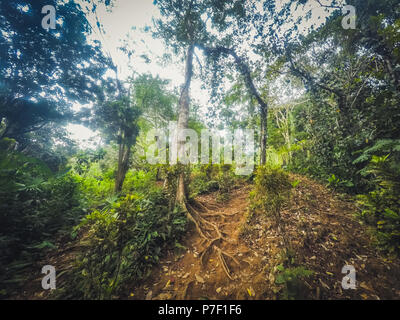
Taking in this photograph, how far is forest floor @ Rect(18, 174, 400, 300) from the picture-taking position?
6.93 feet

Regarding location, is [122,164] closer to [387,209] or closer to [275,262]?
[275,262]

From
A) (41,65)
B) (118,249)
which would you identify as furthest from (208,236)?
(41,65)

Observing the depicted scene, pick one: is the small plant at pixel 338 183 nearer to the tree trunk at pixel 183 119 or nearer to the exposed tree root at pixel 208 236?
the exposed tree root at pixel 208 236

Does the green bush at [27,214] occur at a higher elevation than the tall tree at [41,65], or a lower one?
lower

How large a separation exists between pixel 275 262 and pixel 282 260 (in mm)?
139

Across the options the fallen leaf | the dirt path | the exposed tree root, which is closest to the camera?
the dirt path

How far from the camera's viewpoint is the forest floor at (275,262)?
6.93 feet

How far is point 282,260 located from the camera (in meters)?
2.52

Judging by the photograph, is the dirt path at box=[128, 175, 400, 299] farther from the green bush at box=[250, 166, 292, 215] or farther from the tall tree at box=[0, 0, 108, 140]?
the tall tree at box=[0, 0, 108, 140]

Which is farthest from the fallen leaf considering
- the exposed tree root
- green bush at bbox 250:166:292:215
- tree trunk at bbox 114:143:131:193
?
tree trunk at bbox 114:143:131:193

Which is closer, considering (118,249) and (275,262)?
(275,262)

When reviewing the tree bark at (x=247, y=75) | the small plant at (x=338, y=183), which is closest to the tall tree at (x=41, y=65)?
the tree bark at (x=247, y=75)

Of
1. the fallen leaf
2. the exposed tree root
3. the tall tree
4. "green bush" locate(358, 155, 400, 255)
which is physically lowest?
the fallen leaf

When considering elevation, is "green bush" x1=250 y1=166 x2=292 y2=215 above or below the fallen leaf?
above
